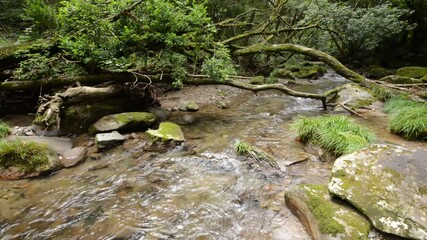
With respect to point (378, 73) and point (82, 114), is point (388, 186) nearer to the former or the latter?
point (82, 114)

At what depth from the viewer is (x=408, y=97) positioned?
7.55 metres

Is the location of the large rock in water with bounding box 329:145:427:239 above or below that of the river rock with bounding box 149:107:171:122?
above

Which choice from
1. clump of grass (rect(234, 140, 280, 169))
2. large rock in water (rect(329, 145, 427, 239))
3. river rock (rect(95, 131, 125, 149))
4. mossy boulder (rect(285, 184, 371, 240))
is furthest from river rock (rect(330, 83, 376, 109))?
river rock (rect(95, 131, 125, 149))

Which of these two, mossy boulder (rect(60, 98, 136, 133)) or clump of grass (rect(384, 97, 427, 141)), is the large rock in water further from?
mossy boulder (rect(60, 98, 136, 133))

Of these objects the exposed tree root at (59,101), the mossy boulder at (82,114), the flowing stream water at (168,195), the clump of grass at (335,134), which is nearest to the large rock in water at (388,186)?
the flowing stream water at (168,195)

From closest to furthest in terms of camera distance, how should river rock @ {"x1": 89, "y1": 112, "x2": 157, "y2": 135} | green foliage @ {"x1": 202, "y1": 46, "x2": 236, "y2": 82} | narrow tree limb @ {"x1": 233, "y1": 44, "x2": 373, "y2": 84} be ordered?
1. river rock @ {"x1": 89, "y1": 112, "x2": 157, "y2": 135}
2. green foliage @ {"x1": 202, "y1": 46, "x2": 236, "y2": 82}
3. narrow tree limb @ {"x1": 233, "y1": 44, "x2": 373, "y2": 84}

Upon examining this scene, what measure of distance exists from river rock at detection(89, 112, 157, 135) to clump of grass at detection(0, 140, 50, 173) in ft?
5.34

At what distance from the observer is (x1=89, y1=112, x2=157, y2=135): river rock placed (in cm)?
629

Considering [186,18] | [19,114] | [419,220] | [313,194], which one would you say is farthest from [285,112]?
[19,114]

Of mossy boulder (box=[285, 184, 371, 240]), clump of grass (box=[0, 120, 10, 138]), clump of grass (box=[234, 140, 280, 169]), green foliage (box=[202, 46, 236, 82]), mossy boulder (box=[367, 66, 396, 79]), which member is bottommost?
clump of grass (box=[0, 120, 10, 138])

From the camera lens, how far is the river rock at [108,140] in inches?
221

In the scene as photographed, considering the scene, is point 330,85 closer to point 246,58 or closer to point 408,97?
point 246,58

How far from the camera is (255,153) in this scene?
507 centimetres

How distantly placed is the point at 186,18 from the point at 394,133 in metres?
5.62
